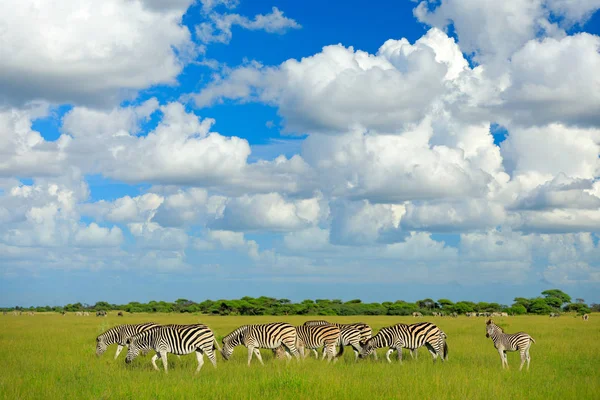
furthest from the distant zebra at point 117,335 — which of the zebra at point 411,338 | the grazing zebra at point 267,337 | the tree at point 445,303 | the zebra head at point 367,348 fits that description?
the tree at point 445,303

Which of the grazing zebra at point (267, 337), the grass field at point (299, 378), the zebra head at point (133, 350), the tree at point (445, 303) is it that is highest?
the tree at point (445, 303)

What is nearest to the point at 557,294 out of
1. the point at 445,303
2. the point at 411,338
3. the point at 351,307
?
the point at 445,303

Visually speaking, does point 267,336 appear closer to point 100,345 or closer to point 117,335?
point 117,335

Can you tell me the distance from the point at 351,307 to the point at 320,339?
256ft

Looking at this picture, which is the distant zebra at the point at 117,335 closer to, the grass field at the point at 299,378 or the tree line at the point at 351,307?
the grass field at the point at 299,378

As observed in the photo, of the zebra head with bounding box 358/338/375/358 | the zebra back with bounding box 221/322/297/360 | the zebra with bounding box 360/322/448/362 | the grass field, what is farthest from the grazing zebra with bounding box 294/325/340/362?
the zebra with bounding box 360/322/448/362

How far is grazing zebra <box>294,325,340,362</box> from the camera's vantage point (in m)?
23.4

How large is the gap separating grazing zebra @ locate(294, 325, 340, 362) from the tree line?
70.7 metres

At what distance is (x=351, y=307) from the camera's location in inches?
3942

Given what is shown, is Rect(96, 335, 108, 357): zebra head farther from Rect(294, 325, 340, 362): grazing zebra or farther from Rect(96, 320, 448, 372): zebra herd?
Rect(294, 325, 340, 362): grazing zebra

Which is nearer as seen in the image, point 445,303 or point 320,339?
point 320,339

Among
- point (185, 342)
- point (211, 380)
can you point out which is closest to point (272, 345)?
point (185, 342)

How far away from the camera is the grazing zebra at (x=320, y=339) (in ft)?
76.7

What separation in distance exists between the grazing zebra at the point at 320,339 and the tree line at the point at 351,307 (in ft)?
232
